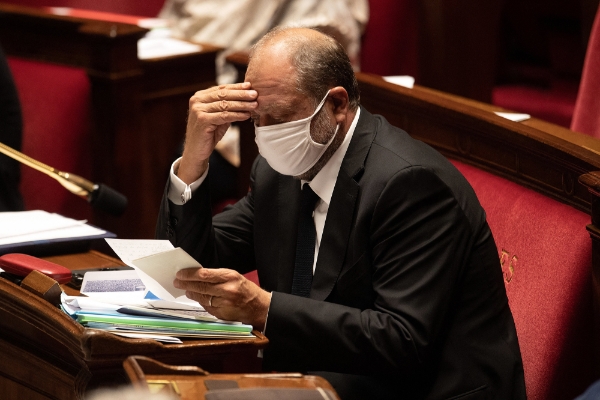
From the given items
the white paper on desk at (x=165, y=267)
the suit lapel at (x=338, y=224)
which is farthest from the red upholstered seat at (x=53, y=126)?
the white paper on desk at (x=165, y=267)

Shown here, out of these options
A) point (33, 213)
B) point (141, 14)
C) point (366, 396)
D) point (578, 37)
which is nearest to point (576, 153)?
point (366, 396)

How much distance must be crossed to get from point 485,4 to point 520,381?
1.93m

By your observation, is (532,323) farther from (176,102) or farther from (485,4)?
(176,102)

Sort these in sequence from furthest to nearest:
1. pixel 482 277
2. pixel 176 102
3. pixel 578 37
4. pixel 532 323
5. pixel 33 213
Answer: pixel 578 37 < pixel 176 102 < pixel 33 213 < pixel 532 323 < pixel 482 277

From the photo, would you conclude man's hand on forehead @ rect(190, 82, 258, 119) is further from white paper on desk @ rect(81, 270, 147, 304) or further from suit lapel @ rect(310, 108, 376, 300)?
white paper on desk @ rect(81, 270, 147, 304)

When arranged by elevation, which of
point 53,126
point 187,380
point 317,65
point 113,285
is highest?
point 317,65

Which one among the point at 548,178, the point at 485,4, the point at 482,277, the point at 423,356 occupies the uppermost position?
the point at 485,4

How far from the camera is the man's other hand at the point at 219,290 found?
1.63 meters

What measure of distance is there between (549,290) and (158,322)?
2.79ft

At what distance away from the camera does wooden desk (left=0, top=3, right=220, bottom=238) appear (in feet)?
11.2

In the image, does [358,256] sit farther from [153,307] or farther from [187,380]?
[187,380]

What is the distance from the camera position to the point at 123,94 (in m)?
3.44

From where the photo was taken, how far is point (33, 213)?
2.32m

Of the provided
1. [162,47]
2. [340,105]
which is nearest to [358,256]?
[340,105]
